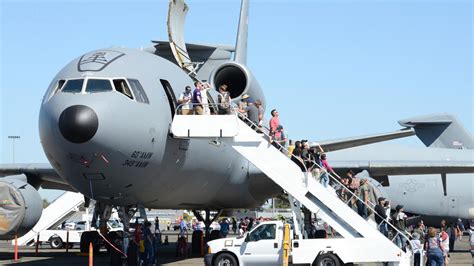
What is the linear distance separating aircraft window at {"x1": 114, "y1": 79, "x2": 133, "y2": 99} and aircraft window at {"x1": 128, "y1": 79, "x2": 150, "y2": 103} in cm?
13

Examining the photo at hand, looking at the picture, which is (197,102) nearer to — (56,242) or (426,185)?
(56,242)

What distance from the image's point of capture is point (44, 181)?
2709 centimetres

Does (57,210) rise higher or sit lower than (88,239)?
higher

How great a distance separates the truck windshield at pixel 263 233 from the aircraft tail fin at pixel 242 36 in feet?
52.6

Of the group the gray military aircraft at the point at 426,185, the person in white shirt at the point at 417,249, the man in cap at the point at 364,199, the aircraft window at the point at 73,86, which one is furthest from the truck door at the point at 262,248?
the gray military aircraft at the point at 426,185

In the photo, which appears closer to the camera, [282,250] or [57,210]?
[282,250]

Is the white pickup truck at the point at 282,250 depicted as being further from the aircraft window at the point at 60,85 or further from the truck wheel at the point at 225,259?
the aircraft window at the point at 60,85

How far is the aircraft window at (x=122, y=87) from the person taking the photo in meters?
17.4

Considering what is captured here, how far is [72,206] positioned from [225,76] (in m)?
11.6

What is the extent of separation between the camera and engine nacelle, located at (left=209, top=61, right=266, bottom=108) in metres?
27.2

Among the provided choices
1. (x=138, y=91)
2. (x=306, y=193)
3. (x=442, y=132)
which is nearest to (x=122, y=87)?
(x=138, y=91)

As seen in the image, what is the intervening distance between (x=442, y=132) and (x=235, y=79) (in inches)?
1372

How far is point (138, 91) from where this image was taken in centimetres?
1756

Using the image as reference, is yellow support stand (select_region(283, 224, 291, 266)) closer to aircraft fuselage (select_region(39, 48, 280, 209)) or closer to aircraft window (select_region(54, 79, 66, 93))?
aircraft fuselage (select_region(39, 48, 280, 209))
